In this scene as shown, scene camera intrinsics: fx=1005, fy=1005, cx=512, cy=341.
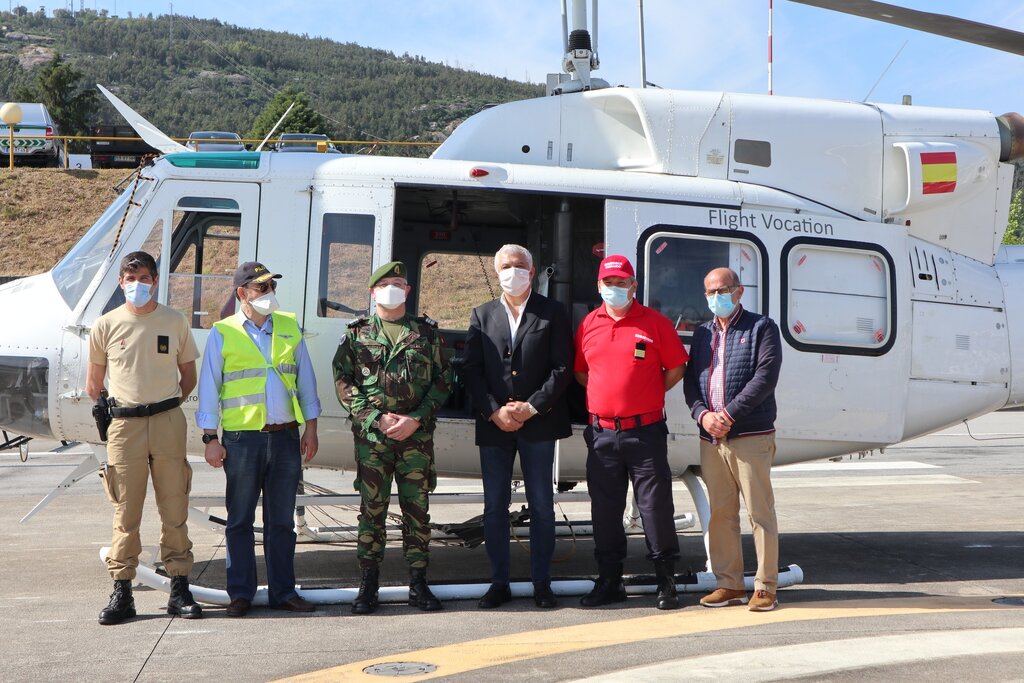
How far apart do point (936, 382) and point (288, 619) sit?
4693mm

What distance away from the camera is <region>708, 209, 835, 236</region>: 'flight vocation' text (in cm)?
684

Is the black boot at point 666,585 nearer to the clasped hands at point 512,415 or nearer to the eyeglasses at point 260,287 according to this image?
the clasped hands at point 512,415

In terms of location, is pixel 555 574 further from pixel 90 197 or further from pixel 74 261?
pixel 90 197

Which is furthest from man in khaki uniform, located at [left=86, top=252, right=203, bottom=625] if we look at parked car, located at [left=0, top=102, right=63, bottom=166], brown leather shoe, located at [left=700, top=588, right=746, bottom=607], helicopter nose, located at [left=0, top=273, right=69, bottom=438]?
parked car, located at [left=0, top=102, right=63, bottom=166]

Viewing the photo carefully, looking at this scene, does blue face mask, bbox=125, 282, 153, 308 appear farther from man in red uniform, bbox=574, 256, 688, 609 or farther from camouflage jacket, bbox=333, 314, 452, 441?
man in red uniform, bbox=574, 256, 688, 609

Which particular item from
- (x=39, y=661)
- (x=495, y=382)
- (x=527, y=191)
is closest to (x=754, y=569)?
(x=495, y=382)

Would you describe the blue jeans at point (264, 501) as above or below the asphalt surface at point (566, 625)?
above

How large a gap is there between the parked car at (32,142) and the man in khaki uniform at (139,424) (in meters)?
33.3

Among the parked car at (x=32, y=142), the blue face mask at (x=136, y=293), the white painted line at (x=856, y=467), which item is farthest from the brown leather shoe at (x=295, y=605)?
the parked car at (x=32, y=142)

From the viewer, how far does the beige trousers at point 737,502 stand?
5.97 m

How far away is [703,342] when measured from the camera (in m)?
6.15

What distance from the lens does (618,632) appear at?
552 centimetres

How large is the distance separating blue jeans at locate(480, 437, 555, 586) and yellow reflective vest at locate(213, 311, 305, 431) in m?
1.23

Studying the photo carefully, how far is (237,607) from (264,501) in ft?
2.05
